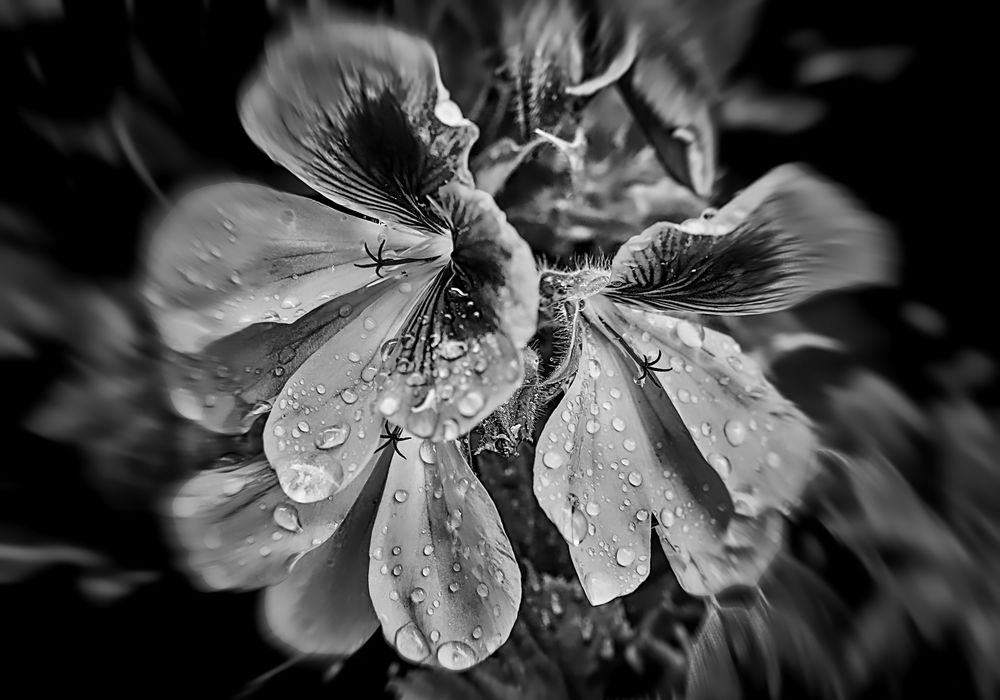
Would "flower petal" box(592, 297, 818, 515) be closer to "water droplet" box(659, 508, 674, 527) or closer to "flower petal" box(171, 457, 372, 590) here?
"water droplet" box(659, 508, 674, 527)

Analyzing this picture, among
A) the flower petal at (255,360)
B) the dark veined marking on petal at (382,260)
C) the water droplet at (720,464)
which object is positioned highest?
the dark veined marking on petal at (382,260)

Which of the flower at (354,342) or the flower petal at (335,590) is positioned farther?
the flower petal at (335,590)

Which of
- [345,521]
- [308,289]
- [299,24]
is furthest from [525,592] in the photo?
[299,24]

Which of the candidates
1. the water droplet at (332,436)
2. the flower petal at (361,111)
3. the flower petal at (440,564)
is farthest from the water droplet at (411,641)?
the flower petal at (361,111)

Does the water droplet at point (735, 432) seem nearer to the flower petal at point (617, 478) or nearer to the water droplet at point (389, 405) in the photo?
the flower petal at point (617, 478)

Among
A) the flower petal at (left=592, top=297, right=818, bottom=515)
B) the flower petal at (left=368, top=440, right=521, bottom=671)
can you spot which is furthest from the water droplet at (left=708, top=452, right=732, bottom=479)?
the flower petal at (left=368, top=440, right=521, bottom=671)

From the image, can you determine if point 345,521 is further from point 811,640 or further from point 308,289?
point 811,640

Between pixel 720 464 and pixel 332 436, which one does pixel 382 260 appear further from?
pixel 720 464
